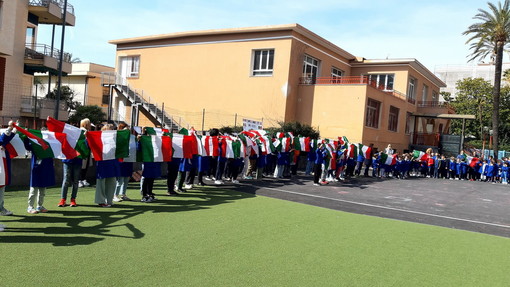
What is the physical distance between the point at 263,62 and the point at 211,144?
15.8 m

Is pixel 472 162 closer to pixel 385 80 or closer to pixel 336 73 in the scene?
pixel 385 80

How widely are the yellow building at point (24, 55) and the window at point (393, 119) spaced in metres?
24.0

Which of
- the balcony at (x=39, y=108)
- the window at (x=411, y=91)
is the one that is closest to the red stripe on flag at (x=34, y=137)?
the balcony at (x=39, y=108)

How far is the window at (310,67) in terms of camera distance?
2847 cm

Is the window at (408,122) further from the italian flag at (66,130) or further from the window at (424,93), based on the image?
the italian flag at (66,130)

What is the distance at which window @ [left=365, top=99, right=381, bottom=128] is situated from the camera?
28562mm

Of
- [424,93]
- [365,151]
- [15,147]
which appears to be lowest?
[15,147]

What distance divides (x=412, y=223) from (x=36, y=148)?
8239mm

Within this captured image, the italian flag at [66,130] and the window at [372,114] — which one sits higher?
the window at [372,114]

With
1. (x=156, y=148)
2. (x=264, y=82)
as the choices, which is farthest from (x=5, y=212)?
(x=264, y=82)

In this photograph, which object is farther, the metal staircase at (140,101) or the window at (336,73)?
the window at (336,73)

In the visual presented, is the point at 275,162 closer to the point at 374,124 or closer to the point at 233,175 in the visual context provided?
the point at 233,175

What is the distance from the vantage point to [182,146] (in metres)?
11.3

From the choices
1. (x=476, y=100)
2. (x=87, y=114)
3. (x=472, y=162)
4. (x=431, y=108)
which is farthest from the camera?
(x=476, y=100)
